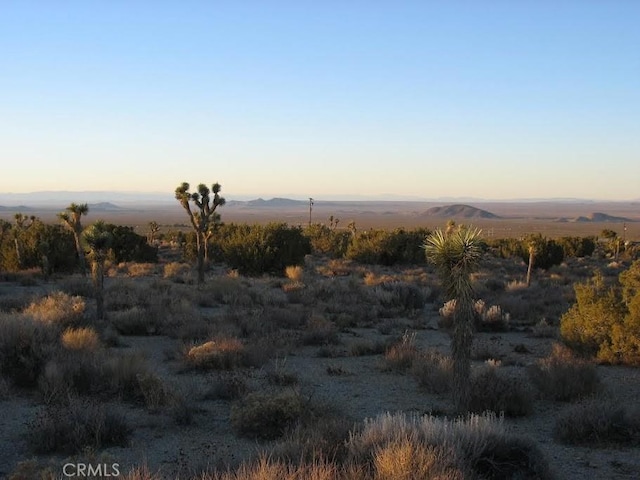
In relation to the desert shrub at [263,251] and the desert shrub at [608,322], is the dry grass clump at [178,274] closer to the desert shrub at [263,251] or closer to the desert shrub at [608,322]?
Result: the desert shrub at [263,251]

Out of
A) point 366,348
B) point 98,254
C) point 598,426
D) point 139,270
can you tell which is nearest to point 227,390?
point 366,348

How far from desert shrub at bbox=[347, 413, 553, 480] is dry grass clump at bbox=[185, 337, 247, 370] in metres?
6.25

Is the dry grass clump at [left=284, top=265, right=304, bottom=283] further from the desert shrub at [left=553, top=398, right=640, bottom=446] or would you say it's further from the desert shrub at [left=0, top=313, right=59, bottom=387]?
the desert shrub at [left=553, top=398, right=640, bottom=446]

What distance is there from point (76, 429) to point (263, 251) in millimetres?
25504

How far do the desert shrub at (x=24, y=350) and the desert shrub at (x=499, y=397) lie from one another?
758 centimetres

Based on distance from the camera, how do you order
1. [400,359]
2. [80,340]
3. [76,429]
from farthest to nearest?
[400,359] < [80,340] < [76,429]

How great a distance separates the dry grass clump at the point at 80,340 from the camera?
12312 mm

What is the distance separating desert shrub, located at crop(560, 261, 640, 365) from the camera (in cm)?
1252

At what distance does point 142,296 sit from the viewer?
68.7 ft

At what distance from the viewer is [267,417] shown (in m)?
8.30

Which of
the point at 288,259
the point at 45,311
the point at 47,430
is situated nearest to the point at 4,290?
the point at 45,311

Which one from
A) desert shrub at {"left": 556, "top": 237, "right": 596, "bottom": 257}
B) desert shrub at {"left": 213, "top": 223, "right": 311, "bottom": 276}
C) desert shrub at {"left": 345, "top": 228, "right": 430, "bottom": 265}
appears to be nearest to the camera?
desert shrub at {"left": 213, "top": 223, "right": 311, "bottom": 276}

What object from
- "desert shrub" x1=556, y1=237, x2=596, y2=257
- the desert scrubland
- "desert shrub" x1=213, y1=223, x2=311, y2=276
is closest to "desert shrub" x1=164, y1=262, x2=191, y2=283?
"desert shrub" x1=213, y1=223, x2=311, y2=276

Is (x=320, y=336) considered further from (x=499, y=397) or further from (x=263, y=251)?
(x=263, y=251)
